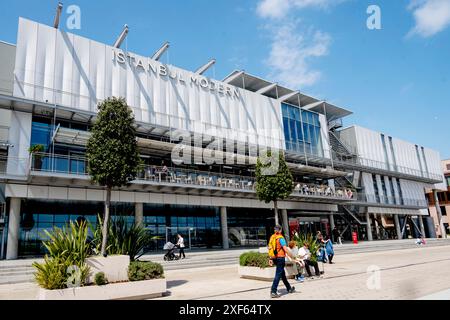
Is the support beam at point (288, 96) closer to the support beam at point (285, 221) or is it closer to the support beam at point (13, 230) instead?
the support beam at point (285, 221)

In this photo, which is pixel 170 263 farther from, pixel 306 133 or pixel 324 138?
pixel 324 138

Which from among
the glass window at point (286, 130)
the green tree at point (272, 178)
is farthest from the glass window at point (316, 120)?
the green tree at point (272, 178)

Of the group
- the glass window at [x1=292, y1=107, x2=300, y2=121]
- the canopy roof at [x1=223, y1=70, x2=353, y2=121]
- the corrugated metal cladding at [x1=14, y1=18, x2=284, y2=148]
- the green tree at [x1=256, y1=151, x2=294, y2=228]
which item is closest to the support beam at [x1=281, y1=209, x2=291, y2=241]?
the corrugated metal cladding at [x1=14, y1=18, x2=284, y2=148]

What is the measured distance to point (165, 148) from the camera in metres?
23.6

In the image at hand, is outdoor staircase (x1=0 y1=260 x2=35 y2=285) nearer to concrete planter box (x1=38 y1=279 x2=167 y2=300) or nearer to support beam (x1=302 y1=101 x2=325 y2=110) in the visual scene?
concrete planter box (x1=38 y1=279 x2=167 y2=300)

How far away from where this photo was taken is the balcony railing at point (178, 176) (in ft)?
63.3

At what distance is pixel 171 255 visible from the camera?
18672mm

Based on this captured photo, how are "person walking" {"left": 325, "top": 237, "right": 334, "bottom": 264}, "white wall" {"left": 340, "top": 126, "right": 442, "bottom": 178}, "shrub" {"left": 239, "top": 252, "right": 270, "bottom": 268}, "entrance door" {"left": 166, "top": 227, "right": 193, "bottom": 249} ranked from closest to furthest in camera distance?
1. "shrub" {"left": 239, "top": 252, "right": 270, "bottom": 268}
2. "person walking" {"left": 325, "top": 237, "right": 334, "bottom": 264}
3. "entrance door" {"left": 166, "top": 227, "right": 193, "bottom": 249}
4. "white wall" {"left": 340, "top": 126, "right": 442, "bottom": 178}

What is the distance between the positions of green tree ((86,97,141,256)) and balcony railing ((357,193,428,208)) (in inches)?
1363

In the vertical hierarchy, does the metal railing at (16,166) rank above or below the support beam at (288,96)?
below

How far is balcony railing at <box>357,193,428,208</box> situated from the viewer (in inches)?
1571

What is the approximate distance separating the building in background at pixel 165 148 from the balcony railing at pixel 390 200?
0.81ft
